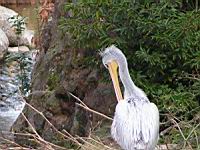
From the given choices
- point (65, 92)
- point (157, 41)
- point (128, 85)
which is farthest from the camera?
point (65, 92)

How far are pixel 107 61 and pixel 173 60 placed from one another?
4.90ft

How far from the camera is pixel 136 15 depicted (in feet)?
18.6

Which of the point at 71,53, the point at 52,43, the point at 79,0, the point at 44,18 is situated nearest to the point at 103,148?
the point at 79,0

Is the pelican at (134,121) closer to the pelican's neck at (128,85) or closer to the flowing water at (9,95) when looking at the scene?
the pelican's neck at (128,85)

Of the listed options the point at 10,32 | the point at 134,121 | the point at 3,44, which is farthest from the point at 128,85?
the point at 10,32

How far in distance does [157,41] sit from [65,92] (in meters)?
1.69

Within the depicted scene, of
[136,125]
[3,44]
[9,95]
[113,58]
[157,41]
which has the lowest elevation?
[9,95]

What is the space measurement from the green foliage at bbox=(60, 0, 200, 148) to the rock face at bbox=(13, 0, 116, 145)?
578mm

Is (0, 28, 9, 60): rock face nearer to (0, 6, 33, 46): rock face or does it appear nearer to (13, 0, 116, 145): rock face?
(0, 6, 33, 46): rock face

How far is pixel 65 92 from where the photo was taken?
23.1ft

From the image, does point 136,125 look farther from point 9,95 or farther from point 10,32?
point 10,32

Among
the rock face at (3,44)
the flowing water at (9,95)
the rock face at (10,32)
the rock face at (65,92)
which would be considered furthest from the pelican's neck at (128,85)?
the rock face at (10,32)

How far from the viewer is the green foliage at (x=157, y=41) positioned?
552cm

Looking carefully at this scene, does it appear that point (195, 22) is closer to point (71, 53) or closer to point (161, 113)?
point (161, 113)
